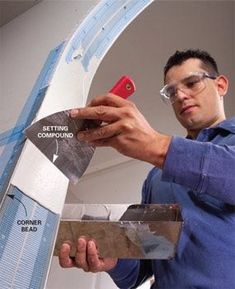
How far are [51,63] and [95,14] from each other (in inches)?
7.9

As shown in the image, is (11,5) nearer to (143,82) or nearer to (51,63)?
(51,63)

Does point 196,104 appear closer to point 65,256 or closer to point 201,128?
point 201,128

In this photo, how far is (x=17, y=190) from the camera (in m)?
0.58

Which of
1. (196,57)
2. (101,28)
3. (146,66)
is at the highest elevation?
(146,66)

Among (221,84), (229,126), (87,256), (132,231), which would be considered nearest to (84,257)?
(87,256)

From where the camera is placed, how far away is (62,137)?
575 mm

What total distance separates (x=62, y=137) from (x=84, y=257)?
282 mm

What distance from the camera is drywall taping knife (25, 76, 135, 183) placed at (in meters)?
0.57

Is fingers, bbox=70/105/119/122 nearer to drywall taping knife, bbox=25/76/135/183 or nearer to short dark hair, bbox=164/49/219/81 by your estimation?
drywall taping knife, bbox=25/76/135/183

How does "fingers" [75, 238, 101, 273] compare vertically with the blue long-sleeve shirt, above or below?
below

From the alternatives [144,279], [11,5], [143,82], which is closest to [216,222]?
[144,279]

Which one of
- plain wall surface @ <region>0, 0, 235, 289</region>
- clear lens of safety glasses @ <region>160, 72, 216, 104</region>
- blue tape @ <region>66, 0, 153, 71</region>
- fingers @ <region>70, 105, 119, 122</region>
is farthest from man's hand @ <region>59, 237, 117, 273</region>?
plain wall surface @ <region>0, 0, 235, 289</region>

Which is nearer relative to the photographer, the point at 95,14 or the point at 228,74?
the point at 95,14

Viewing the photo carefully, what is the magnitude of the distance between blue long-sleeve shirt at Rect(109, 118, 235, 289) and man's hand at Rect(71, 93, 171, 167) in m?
0.02
